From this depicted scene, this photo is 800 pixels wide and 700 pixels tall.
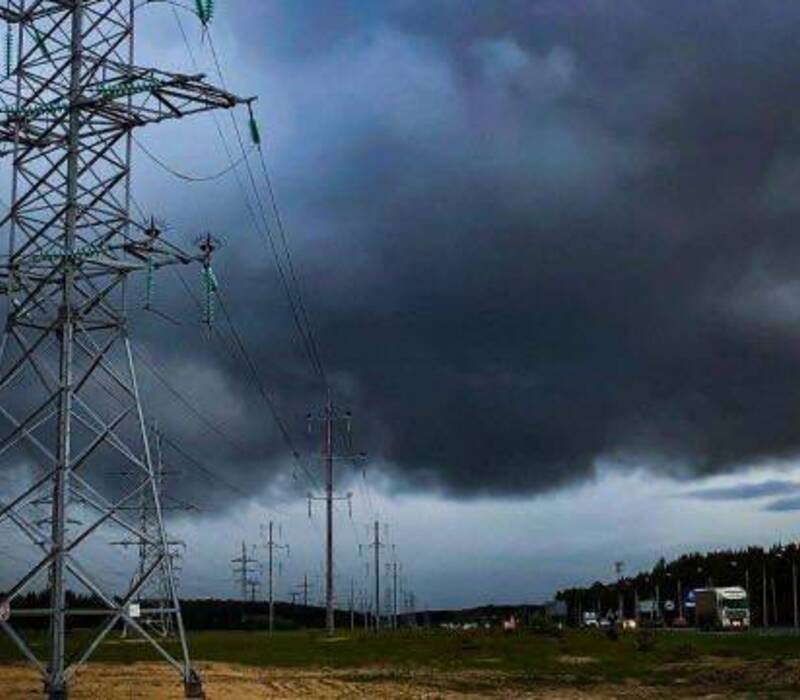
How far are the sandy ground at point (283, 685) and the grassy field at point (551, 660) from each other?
2.85 ft

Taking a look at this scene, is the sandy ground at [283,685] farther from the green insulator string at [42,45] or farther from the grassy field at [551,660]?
the green insulator string at [42,45]

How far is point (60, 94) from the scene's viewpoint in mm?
31125

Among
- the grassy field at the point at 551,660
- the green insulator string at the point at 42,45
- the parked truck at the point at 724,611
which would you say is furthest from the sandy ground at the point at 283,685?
the parked truck at the point at 724,611

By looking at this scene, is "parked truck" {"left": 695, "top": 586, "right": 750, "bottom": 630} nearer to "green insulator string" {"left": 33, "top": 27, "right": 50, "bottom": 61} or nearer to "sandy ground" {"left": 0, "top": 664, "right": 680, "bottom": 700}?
"sandy ground" {"left": 0, "top": 664, "right": 680, "bottom": 700}

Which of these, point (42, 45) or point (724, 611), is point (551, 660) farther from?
Result: point (724, 611)

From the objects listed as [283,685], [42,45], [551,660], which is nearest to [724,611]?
[551,660]

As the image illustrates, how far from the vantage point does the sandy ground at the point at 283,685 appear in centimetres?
4119

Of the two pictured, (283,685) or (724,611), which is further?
(724,611)

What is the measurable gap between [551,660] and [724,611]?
5934cm

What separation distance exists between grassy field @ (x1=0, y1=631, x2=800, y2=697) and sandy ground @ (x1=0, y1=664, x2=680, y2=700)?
869 millimetres

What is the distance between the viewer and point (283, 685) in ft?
156

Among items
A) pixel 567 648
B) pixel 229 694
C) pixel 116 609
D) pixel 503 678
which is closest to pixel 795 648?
pixel 567 648

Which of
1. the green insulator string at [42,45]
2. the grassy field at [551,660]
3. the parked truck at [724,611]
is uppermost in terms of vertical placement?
the green insulator string at [42,45]

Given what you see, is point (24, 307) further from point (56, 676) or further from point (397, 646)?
point (397, 646)
